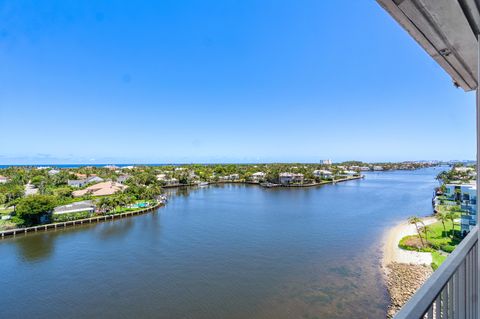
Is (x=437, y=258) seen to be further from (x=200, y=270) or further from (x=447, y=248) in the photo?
(x=200, y=270)

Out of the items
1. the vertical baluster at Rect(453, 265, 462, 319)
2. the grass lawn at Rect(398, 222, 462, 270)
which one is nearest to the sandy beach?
the grass lawn at Rect(398, 222, 462, 270)

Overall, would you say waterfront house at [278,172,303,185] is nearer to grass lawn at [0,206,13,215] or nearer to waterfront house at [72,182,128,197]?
waterfront house at [72,182,128,197]

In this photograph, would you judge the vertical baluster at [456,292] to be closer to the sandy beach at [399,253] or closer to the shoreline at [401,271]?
the shoreline at [401,271]

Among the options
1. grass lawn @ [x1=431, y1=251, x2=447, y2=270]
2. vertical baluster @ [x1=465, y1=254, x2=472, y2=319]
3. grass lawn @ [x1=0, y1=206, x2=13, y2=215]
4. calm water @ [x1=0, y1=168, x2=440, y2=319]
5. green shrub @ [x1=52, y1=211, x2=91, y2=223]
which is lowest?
calm water @ [x1=0, y1=168, x2=440, y2=319]

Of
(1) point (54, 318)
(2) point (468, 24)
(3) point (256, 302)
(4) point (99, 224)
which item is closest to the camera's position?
(2) point (468, 24)

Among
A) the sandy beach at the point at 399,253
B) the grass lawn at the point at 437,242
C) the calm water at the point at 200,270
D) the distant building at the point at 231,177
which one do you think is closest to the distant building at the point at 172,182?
the distant building at the point at 231,177

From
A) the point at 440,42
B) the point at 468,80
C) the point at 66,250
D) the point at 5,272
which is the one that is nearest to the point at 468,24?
the point at 440,42

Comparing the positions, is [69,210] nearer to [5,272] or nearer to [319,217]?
[5,272]

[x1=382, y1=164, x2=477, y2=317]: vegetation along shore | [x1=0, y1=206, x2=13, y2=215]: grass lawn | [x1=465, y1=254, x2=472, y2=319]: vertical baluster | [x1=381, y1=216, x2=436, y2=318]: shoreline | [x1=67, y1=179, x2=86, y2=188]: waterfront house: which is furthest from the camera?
[x1=67, y1=179, x2=86, y2=188]: waterfront house
